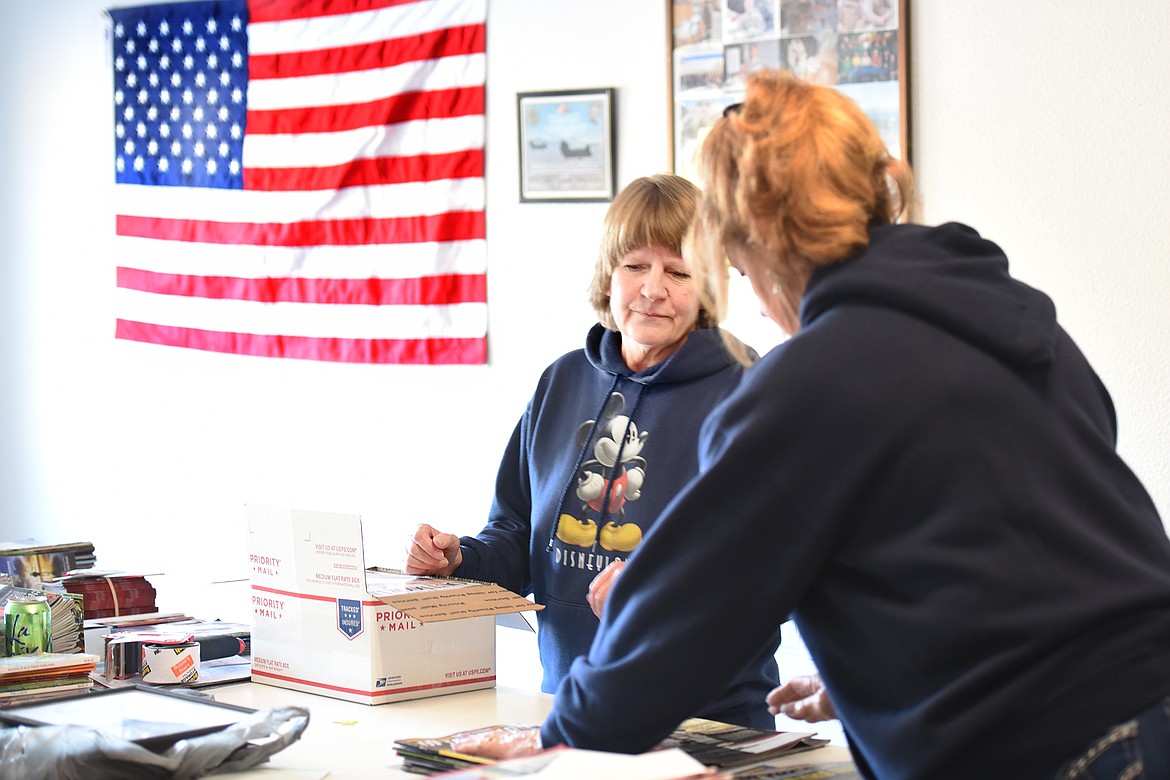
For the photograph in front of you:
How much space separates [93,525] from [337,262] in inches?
71.1

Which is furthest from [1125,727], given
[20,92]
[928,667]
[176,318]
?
[20,92]

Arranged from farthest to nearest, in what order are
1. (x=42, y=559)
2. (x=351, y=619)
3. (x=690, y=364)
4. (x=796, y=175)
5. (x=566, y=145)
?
(x=566, y=145), (x=42, y=559), (x=690, y=364), (x=351, y=619), (x=796, y=175)

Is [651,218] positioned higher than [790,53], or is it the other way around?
[790,53]

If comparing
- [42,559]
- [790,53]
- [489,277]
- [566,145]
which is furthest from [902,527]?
[489,277]

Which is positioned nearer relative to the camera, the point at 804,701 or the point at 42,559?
the point at 804,701

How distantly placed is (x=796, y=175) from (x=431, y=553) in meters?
1.12

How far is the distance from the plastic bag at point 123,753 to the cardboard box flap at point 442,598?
34 cm

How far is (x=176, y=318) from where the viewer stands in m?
5.11

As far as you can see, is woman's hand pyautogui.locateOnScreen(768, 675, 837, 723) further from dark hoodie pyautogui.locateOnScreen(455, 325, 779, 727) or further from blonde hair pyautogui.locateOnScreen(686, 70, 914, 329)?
blonde hair pyautogui.locateOnScreen(686, 70, 914, 329)

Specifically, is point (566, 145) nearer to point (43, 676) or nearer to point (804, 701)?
point (43, 676)

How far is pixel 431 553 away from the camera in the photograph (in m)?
2.19

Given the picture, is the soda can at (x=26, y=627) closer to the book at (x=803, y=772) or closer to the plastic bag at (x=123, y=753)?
the plastic bag at (x=123, y=753)

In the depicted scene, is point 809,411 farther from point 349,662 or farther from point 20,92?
point 20,92

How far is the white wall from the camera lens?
2.93m
